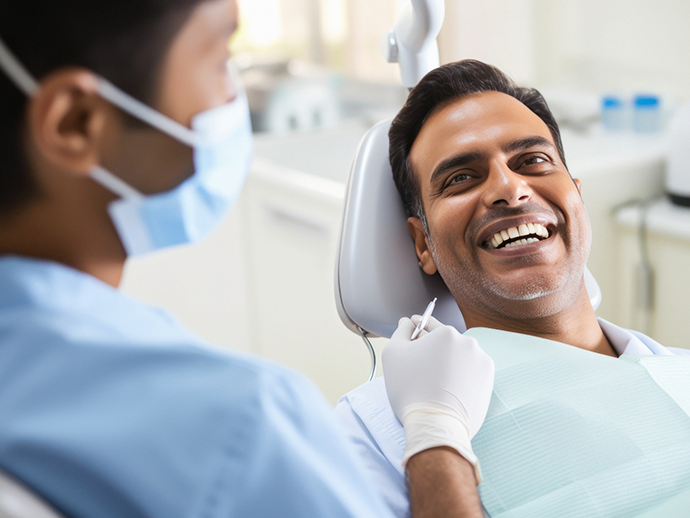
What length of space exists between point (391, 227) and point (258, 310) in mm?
1325

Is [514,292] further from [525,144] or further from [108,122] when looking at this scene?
[108,122]

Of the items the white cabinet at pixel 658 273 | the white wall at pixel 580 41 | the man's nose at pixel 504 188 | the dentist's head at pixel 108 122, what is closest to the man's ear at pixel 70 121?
the dentist's head at pixel 108 122

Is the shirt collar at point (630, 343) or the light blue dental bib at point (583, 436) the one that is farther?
the shirt collar at point (630, 343)

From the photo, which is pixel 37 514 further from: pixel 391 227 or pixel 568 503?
pixel 391 227

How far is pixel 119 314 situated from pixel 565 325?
2.69 ft

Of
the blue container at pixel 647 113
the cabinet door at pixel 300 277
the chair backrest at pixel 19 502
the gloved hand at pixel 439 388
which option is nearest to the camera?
the chair backrest at pixel 19 502

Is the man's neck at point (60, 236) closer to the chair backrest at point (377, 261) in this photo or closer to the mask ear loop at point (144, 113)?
the mask ear loop at point (144, 113)

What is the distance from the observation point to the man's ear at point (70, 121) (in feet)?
1.43

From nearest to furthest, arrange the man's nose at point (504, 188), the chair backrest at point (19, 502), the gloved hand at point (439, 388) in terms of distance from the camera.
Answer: the chair backrest at point (19, 502) < the gloved hand at point (439, 388) < the man's nose at point (504, 188)

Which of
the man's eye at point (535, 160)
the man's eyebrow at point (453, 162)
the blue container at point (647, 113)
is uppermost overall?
the man's eyebrow at point (453, 162)

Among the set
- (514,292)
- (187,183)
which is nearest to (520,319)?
(514,292)

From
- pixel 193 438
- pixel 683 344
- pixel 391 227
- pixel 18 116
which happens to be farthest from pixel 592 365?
pixel 683 344

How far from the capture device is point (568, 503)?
32.2 inches

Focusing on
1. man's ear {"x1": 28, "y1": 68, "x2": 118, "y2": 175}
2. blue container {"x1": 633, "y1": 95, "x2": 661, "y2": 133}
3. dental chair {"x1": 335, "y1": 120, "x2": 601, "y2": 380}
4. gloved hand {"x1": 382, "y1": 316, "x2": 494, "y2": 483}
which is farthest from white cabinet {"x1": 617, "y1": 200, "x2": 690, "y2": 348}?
man's ear {"x1": 28, "y1": 68, "x2": 118, "y2": 175}
